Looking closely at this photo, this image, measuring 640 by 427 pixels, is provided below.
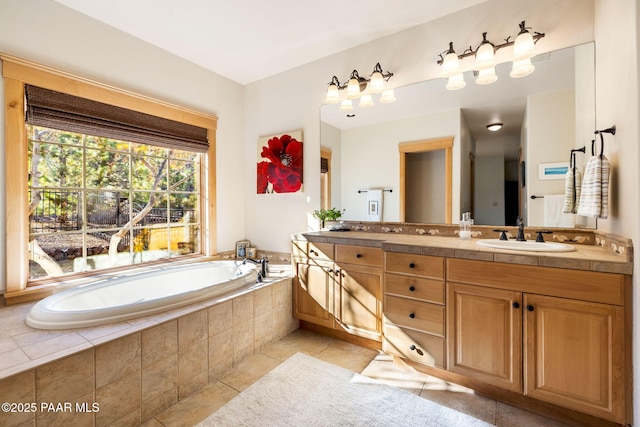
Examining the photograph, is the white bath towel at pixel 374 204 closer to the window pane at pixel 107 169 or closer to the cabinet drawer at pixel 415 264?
the cabinet drawer at pixel 415 264

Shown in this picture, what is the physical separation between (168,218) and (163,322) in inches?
58.4

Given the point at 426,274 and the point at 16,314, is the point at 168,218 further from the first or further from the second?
the point at 426,274

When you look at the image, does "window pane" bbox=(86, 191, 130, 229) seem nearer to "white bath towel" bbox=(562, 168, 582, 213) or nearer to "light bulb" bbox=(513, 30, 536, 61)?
"light bulb" bbox=(513, 30, 536, 61)

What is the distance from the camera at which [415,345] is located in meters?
1.82

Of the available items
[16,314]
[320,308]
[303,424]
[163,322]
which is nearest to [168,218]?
[16,314]

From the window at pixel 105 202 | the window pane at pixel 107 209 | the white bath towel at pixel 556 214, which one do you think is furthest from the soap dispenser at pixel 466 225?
the window pane at pixel 107 209

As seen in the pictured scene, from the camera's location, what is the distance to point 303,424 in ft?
4.95

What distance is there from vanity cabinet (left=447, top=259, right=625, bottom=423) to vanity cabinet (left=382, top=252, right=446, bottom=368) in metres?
0.07

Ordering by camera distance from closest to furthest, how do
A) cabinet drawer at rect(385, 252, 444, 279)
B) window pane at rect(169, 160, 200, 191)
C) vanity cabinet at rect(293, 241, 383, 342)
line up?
1. cabinet drawer at rect(385, 252, 444, 279)
2. vanity cabinet at rect(293, 241, 383, 342)
3. window pane at rect(169, 160, 200, 191)

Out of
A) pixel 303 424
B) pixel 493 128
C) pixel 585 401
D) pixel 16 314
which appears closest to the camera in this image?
pixel 585 401

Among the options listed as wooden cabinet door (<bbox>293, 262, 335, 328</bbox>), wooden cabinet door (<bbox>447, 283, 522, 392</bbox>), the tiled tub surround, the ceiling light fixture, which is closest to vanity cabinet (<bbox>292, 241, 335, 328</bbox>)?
wooden cabinet door (<bbox>293, 262, 335, 328</bbox>)

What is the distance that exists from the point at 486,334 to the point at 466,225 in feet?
2.65

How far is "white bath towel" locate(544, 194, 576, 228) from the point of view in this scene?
71.8 inches

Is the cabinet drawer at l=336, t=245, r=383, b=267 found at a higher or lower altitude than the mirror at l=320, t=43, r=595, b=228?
lower
